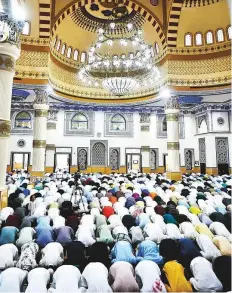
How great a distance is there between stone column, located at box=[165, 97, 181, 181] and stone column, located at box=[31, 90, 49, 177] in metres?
4.37

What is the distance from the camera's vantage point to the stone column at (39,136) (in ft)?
26.7

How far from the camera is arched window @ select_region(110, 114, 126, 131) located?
13633mm

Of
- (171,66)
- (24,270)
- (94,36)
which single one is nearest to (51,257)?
(24,270)

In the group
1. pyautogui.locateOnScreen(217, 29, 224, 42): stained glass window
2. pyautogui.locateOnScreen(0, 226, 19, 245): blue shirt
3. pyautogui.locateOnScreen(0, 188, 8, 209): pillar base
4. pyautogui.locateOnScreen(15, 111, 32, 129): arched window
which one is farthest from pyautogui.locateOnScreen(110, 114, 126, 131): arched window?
pyautogui.locateOnScreen(0, 226, 19, 245): blue shirt

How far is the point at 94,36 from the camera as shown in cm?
1100

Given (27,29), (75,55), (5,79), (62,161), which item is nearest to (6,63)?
(5,79)

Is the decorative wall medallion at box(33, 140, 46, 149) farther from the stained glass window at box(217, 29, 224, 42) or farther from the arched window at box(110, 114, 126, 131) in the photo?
the stained glass window at box(217, 29, 224, 42)

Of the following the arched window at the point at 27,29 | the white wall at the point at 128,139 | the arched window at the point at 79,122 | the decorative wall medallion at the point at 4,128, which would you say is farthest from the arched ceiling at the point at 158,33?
the decorative wall medallion at the point at 4,128

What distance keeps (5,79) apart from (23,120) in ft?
29.7

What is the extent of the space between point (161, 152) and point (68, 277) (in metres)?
11.7

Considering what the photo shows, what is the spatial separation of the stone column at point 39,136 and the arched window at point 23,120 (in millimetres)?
4689

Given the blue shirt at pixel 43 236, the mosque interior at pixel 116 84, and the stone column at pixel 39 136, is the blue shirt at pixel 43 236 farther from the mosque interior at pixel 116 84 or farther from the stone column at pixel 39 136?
the stone column at pixel 39 136

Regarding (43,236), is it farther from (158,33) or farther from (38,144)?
(158,33)

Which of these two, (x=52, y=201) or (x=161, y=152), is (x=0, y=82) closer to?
(x=52, y=201)
